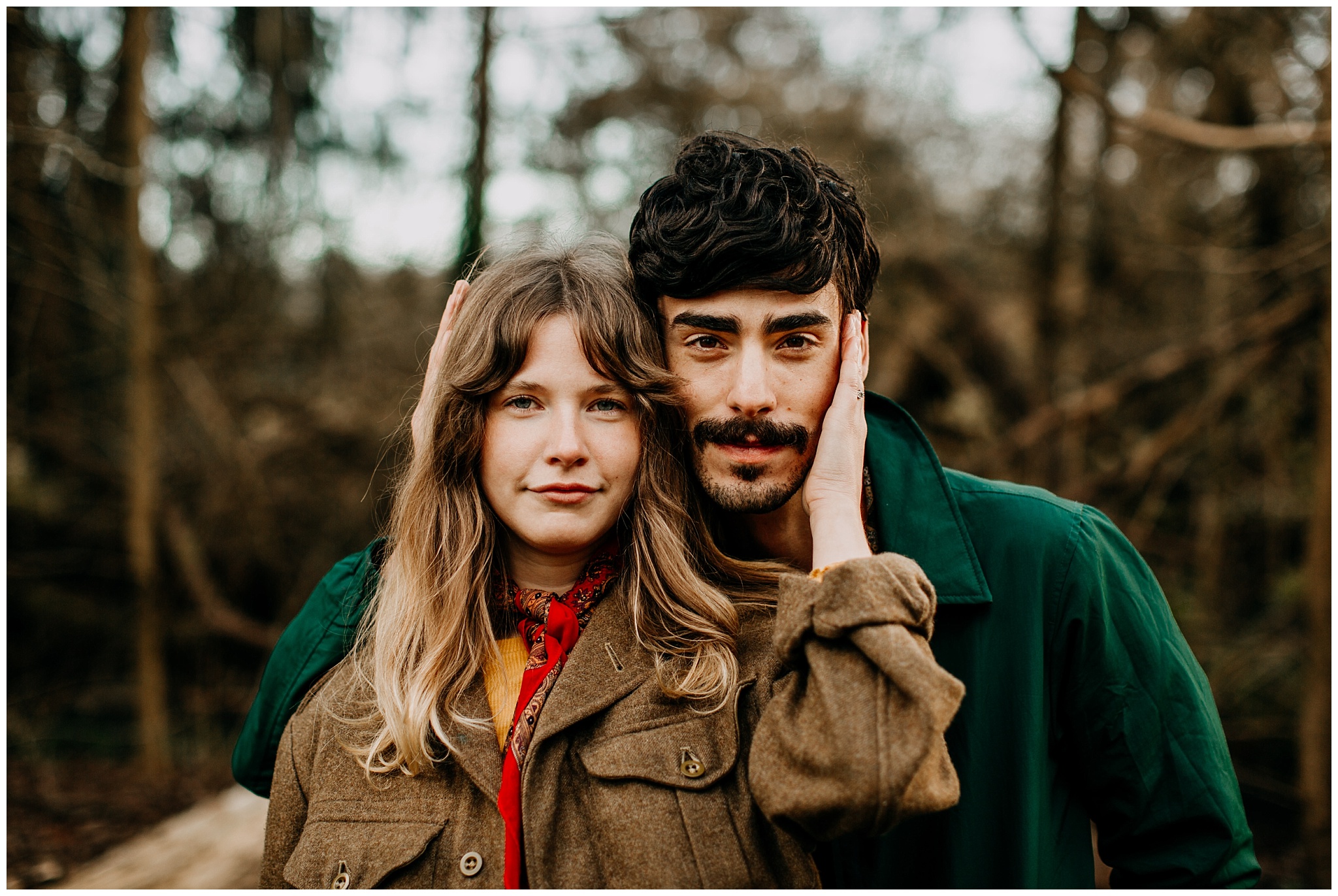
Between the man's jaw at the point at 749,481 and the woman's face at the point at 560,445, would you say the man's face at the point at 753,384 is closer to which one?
the man's jaw at the point at 749,481

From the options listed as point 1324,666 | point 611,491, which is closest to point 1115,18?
point 1324,666

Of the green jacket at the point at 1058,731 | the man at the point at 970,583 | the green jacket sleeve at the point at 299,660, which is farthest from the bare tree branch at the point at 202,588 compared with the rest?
the green jacket at the point at 1058,731

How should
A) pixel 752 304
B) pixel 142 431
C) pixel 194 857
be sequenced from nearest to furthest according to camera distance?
pixel 752 304 → pixel 194 857 → pixel 142 431

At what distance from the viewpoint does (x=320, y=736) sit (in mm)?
1965

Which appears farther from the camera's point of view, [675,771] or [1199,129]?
[1199,129]

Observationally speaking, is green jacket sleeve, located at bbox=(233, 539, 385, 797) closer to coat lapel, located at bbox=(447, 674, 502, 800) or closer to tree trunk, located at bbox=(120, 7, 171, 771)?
coat lapel, located at bbox=(447, 674, 502, 800)

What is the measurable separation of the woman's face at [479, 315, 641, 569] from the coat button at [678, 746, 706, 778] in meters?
0.52

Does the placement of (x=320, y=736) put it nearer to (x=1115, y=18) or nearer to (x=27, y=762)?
(x=27, y=762)

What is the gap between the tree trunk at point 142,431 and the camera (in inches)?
211

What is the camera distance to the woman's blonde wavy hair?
6.17ft

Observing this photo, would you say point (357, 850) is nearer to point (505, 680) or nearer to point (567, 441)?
point (505, 680)

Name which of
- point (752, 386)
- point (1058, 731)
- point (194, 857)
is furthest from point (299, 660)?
point (194, 857)

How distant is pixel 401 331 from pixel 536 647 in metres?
5.82

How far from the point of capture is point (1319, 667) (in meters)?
3.97
